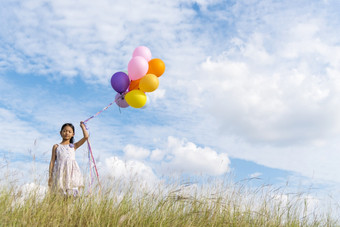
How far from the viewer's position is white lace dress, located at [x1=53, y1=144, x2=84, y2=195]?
6.03m

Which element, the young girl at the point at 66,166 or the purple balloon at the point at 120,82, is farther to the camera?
the purple balloon at the point at 120,82

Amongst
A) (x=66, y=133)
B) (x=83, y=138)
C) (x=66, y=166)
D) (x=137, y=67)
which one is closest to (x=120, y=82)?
(x=137, y=67)

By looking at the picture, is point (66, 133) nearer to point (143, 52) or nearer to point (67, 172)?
point (67, 172)

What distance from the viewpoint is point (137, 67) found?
22.3 ft

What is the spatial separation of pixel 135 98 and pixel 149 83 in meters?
0.36

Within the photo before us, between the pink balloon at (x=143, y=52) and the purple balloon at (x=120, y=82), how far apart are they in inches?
20.9

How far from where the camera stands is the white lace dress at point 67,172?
19.8 feet

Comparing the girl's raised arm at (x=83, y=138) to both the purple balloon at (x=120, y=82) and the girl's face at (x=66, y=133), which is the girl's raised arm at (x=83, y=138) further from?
the purple balloon at (x=120, y=82)

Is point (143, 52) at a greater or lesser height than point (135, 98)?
greater

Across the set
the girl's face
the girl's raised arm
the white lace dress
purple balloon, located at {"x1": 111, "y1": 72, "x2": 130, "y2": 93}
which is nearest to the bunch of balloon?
purple balloon, located at {"x1": 111, "y1": 72, "x2": 130, "y2": 93}

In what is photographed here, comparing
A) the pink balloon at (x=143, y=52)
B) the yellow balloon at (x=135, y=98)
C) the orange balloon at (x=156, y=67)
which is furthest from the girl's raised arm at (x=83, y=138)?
the pink balloon at (x=143, y=52)

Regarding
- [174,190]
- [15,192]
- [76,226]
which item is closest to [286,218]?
[174,190]

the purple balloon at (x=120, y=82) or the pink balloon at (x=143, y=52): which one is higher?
the pink balloon at (x=143, y=52)

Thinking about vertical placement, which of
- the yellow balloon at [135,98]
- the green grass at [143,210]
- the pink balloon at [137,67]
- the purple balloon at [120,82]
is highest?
the pink balloon at [137,67]
